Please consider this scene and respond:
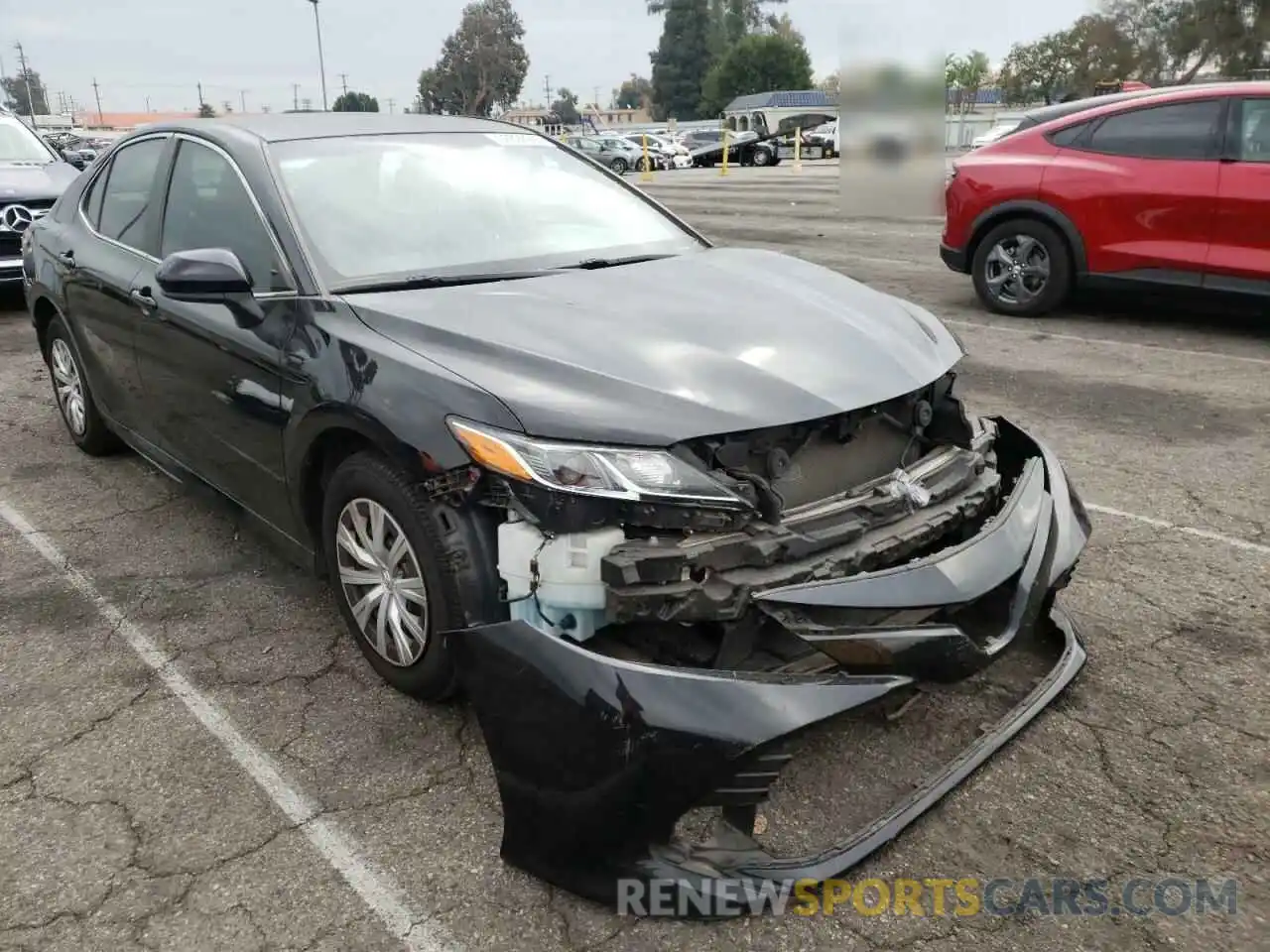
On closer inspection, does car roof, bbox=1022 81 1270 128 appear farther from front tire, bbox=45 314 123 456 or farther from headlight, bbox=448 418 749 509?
front tire, bbox=45 314 123 456

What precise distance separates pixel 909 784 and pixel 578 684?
3.48 ft

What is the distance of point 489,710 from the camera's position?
2311 millimetres

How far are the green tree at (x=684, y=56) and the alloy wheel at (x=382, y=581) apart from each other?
→ 108375 millimetres

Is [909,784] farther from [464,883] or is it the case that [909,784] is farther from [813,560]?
[464,883]

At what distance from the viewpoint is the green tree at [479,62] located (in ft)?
342

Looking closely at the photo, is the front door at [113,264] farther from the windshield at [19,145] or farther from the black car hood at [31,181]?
the windshield at [19,145]

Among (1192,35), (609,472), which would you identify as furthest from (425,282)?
(1192,35)

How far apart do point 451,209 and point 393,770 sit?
1873 mm

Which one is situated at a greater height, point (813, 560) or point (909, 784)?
point (813, 560)

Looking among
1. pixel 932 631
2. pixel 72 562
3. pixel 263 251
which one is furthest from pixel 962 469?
pixel 72 562

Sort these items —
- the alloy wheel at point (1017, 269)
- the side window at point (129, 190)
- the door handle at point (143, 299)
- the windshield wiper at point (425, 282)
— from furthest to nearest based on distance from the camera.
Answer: the alloy wheel at point (1017, 269) → the side window at point (129, 190) → the door handle at point (143, 299) → the windshield wiper at point (425, 282)

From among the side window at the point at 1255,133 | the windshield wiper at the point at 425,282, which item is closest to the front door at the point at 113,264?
the windshield wiper at the point at 425,282

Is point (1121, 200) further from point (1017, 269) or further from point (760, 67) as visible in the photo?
point (760, 67)

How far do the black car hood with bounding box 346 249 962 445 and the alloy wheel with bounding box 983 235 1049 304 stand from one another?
17.3 feet
